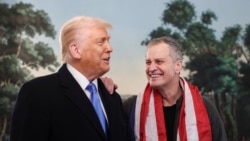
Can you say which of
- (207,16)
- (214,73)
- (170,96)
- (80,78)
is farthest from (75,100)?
(207,16)

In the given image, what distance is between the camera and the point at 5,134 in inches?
154

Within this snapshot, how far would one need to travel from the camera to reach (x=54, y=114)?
1493 mm

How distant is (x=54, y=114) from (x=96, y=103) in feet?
0.70

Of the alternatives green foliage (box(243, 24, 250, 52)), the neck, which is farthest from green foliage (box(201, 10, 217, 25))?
the neck

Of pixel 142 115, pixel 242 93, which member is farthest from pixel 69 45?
pixel 242 93

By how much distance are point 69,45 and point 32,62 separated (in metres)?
2.52

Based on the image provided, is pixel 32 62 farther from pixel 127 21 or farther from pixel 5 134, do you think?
pixel 127 21

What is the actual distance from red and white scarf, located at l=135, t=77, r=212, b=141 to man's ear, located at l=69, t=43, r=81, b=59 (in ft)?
2.34

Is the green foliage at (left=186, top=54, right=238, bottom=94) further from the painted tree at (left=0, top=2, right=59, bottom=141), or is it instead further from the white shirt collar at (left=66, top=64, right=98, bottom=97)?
the white shirt collar at (left=66, top=64, right=98, bottom=97)

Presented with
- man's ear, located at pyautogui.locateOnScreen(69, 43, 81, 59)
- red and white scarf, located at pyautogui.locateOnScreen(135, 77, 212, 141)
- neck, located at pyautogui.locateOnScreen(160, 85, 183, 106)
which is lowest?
red and white scarf, located at pyautogui.locateOnScreen(135, 77, 212, 141)

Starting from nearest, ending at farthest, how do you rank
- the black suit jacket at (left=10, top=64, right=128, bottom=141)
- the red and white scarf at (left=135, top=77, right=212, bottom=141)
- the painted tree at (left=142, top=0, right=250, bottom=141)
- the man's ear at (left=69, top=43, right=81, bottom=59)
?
1. the black suit jacket at (left=10, top=64, right=128, bottom=141)
2. the man's ear at (left=69, top=43, right=81, bottom=59)
3. the red and white scarf at (left=135, top=77, right=212, bottom=141)
4. the painted tree at (left=142, top=0, right=250, bottom=141)

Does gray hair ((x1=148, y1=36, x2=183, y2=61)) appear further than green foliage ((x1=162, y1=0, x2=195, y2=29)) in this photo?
No

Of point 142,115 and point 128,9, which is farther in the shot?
point 128,9

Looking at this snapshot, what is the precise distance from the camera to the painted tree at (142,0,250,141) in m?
4.06
